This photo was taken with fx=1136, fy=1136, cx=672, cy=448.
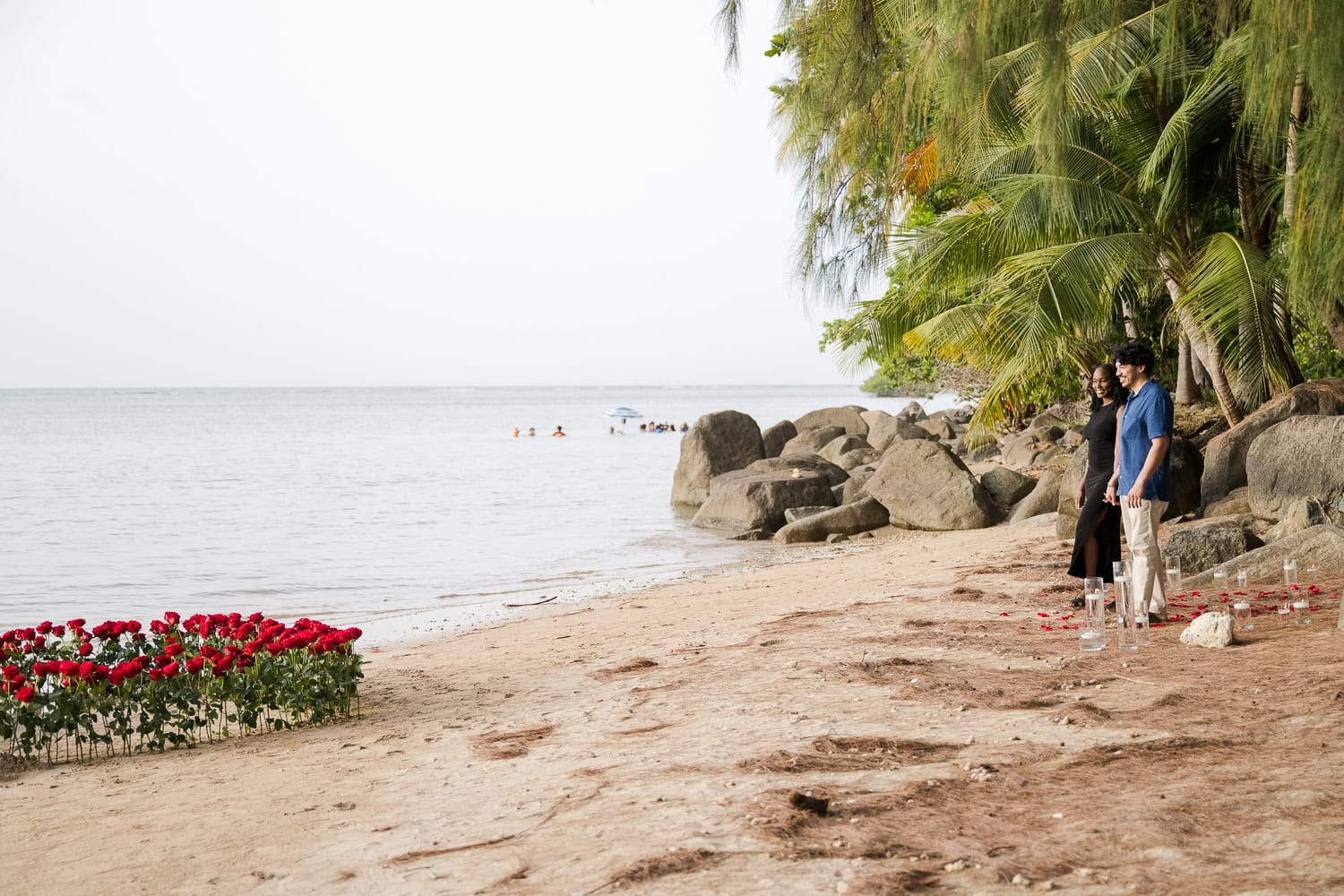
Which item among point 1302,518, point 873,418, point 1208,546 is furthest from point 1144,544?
point 873,418

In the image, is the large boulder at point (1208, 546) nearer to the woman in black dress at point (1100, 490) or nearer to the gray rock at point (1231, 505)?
the woman in black dress at point (1100, 490)

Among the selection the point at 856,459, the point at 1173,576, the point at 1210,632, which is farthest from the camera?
the point at 856,459

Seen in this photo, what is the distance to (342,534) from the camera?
19922mm

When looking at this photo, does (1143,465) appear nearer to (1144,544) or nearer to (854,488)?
(1144,544)

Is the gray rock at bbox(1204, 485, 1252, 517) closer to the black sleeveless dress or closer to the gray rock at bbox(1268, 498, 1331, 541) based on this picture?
the gray rock at bbox(1268, 498, 1331, 541)

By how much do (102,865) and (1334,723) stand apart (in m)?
5.03

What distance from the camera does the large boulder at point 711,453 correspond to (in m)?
23.9

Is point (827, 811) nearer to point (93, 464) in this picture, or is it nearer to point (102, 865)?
point (102, 865)

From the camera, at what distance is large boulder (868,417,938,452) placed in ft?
96.4

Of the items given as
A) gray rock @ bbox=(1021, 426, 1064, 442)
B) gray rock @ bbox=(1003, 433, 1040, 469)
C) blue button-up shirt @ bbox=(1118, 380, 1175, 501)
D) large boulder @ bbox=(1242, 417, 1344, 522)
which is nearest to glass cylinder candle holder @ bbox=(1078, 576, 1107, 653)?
blue button-up shirt @ bbox=(1118, 380, 1175, 501)

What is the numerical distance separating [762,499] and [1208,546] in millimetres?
9629

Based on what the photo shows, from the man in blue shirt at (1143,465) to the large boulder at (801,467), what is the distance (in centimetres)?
1335

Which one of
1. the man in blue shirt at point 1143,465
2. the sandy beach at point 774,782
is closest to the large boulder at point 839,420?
the sandy beach at point 774,782

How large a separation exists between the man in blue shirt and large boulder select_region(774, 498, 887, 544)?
967 cm
